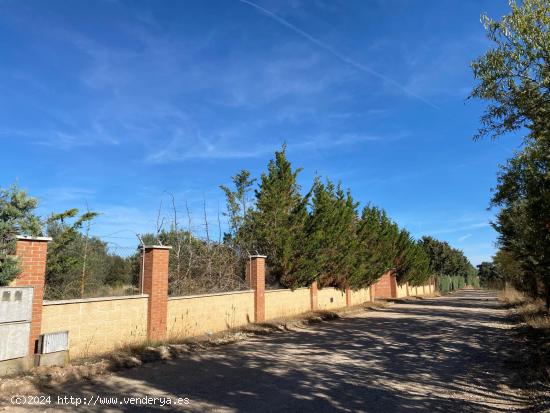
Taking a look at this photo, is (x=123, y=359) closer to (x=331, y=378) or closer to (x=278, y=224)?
(x=331, y=378)

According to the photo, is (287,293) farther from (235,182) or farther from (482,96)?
(482,96)

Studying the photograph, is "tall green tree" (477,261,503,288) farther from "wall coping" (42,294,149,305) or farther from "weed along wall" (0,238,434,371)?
"wall coping" (42,294,149,305)

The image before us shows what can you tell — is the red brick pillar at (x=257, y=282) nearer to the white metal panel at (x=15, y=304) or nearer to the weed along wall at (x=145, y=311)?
the weed along wall at (x=145, y=311)

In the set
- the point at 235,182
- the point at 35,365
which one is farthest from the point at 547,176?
the point at 235,182

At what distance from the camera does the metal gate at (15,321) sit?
8.12 m

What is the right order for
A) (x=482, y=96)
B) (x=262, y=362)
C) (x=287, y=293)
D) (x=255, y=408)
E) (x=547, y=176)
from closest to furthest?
1. (x=255, y=408)
2. (x=482, y=96)
3. (x=547, y=176)
4. (x=262, y=362)
5. (x=287, y=293)

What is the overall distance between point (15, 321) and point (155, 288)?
13.6 feet

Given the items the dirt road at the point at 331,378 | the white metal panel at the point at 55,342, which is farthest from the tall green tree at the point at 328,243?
the white metal panel at the point at 55,342

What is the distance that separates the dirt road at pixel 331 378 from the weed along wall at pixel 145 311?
164cm

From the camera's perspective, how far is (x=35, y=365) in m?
8.51

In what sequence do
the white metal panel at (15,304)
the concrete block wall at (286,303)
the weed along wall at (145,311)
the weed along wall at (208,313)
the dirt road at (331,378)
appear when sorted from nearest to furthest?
the dirt road at (331,378) < the white metal panel at (15,304) < the weed along wall at (145,311) < the weed along wall at (208,313) < the concrete block wall at (286,303)

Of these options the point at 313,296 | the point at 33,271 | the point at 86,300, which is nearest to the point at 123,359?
the point at 86,300

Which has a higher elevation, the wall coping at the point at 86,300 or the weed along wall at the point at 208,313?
the wall coping at the point at 86,300

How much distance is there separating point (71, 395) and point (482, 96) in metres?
8.79
